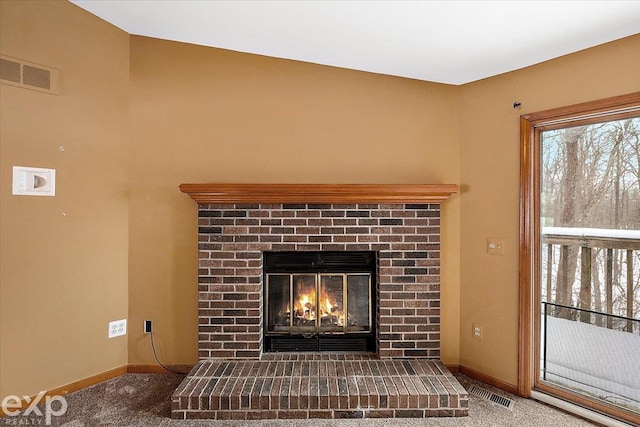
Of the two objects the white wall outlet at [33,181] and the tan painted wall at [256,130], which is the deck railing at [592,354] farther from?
the white wall outlet at [33,181]

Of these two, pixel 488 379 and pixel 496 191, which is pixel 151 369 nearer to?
pixel 488 379

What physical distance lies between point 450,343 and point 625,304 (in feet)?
3.77

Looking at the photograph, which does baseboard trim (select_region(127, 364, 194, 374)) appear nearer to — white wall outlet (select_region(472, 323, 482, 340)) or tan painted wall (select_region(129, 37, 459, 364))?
tan painted wall (select_region(129, 37, 459, 364))

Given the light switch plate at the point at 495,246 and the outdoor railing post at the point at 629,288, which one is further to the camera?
the light switch plate at the point at 495,246

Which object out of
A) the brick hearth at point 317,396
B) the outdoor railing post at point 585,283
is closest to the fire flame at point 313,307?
the brick hearth at point 317,396

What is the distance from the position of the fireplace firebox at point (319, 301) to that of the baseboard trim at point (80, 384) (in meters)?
1.14

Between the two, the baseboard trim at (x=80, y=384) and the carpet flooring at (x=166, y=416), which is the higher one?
the baseboard trim at (x=80, y=384)

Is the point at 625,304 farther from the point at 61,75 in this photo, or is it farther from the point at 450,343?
the point at 61,75

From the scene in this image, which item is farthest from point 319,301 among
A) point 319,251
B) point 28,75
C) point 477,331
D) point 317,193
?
point 28,75

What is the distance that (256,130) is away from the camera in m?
2.69

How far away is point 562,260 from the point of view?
90.3 inches

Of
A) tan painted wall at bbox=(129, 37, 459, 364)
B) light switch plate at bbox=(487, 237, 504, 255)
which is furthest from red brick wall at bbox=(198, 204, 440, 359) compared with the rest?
light switch plate at bbox=(487, 237, 504, 255)

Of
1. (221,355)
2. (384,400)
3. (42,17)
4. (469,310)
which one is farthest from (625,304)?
(42,17)

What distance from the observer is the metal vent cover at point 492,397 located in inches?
90.0
